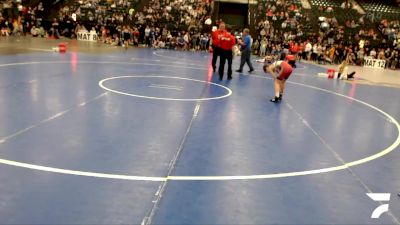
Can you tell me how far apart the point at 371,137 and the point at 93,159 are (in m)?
5.15

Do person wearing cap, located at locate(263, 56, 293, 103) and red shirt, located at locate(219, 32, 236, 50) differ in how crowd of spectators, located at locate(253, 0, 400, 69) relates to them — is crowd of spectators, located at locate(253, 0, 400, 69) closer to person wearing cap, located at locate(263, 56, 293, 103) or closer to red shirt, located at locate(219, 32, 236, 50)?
red shirt, located at locate(219, 32, 236, 50)

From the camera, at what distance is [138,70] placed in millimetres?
14906

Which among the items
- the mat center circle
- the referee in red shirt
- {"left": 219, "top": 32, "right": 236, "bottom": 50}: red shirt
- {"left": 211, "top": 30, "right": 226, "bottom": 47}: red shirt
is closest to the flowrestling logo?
the mat center circle

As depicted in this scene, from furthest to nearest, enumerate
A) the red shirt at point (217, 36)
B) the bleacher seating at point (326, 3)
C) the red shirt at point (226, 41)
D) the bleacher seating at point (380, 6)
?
the bleacher seating at point (380, 6), the bleacher seating at point (326, 3), the red shirt at point (217, 36), the red shirt at point (226, 41)

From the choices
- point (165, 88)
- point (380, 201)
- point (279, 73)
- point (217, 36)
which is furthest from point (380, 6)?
point (380, 201)

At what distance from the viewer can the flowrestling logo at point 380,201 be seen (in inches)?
186

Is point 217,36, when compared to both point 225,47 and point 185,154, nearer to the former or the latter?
point 225,47

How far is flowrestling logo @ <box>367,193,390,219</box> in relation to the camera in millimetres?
4730

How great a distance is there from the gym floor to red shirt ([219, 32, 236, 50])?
2447 millimetres

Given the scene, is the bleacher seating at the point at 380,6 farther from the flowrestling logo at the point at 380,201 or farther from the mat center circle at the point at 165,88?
the flowrestling logo at the point at 380,201

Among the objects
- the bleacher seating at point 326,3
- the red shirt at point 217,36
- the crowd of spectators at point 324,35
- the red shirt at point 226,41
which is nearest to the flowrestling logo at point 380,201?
the red shirt at point 226,41

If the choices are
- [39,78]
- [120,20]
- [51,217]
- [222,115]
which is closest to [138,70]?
[39,78]

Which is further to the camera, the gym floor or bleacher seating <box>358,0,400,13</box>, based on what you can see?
bleacher seating <box>358,0,400,13</box>

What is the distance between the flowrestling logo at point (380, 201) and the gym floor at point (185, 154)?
0.07 meters
